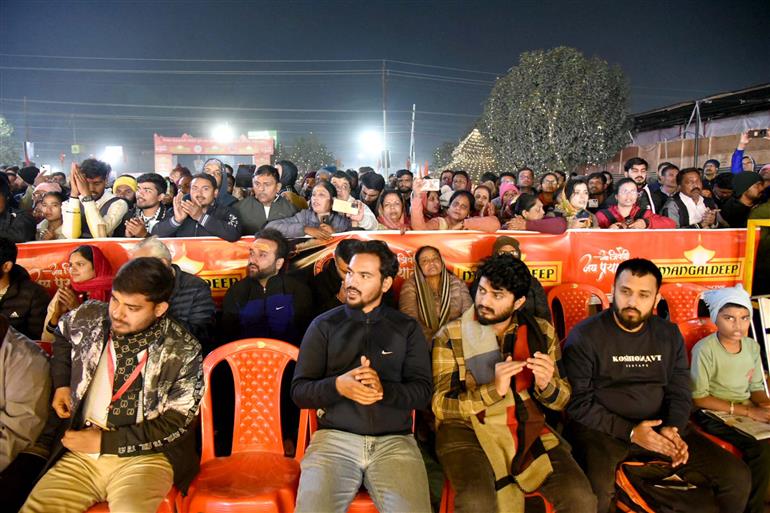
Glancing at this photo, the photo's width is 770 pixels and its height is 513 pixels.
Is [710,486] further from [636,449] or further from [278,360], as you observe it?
[278,360]

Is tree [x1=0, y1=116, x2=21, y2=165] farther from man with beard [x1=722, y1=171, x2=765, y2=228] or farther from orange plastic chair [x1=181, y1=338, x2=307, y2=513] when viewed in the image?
man with beard [x1=722, y1=171, x2=765, y2=228]

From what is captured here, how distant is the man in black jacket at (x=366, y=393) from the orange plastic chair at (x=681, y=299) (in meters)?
3.20

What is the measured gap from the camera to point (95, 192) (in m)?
5.28

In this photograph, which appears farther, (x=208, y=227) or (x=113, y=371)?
(x=208, y=227)

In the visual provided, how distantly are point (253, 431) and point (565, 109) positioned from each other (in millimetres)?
23128

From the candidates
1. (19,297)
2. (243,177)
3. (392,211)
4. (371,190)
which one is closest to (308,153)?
(243,177)

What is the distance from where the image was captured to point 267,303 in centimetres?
391

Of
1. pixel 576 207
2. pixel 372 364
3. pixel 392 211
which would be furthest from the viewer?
pixel 576 207

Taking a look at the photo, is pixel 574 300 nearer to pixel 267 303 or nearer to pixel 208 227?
pixel 267 303

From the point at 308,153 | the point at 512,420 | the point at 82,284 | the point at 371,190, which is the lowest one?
the point at 512,420

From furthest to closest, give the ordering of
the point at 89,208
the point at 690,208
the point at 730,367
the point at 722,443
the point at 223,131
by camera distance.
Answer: the point at 223,131, the point at 690,208, the point at 89,208, the point at 730,367, the point at 722,443

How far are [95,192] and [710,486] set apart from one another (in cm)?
610

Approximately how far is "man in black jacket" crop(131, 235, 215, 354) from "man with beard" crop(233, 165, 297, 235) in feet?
5.25

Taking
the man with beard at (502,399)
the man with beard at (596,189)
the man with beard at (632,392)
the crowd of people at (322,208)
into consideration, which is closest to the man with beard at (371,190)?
the crowd of people at (322,208)
